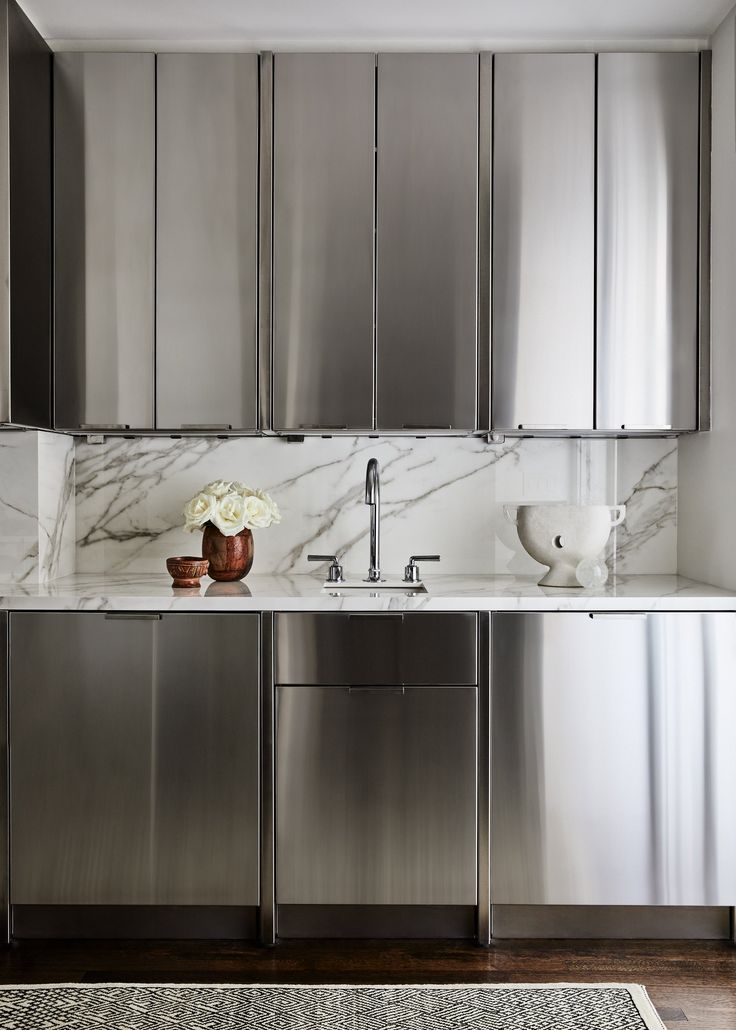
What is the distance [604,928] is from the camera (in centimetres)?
235

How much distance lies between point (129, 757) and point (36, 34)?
83.2 inches

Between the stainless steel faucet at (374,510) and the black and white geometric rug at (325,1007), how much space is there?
1.17 metres

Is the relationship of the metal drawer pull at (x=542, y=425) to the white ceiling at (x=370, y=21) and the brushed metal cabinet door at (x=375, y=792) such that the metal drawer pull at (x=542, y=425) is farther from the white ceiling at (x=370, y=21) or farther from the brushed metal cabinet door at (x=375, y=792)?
the white ceiling at (x=370, y=21)

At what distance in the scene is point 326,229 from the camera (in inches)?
100

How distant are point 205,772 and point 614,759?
1100mm

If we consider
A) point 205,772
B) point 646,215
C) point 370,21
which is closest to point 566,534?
point 646,215

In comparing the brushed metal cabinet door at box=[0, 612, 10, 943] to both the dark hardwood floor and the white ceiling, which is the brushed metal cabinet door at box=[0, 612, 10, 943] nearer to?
the dark hardwood floor

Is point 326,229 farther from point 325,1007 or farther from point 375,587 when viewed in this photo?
point 325,1007

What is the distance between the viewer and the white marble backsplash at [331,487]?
2.92 metres

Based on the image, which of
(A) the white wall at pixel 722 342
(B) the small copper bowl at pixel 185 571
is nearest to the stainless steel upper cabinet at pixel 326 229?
(B) the small copper bowl at pixel 185 571

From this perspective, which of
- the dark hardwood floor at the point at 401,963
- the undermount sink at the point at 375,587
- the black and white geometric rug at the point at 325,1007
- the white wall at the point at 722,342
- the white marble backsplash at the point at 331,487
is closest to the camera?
the black and white geometric rug at the point at 325,1007

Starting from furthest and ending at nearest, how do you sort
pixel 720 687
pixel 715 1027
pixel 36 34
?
pixel 36 34 → pixel 720 687 → pixel 715 1027

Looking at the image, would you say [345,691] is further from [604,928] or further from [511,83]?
[511,83]

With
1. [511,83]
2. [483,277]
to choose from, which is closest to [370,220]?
[483,277]
